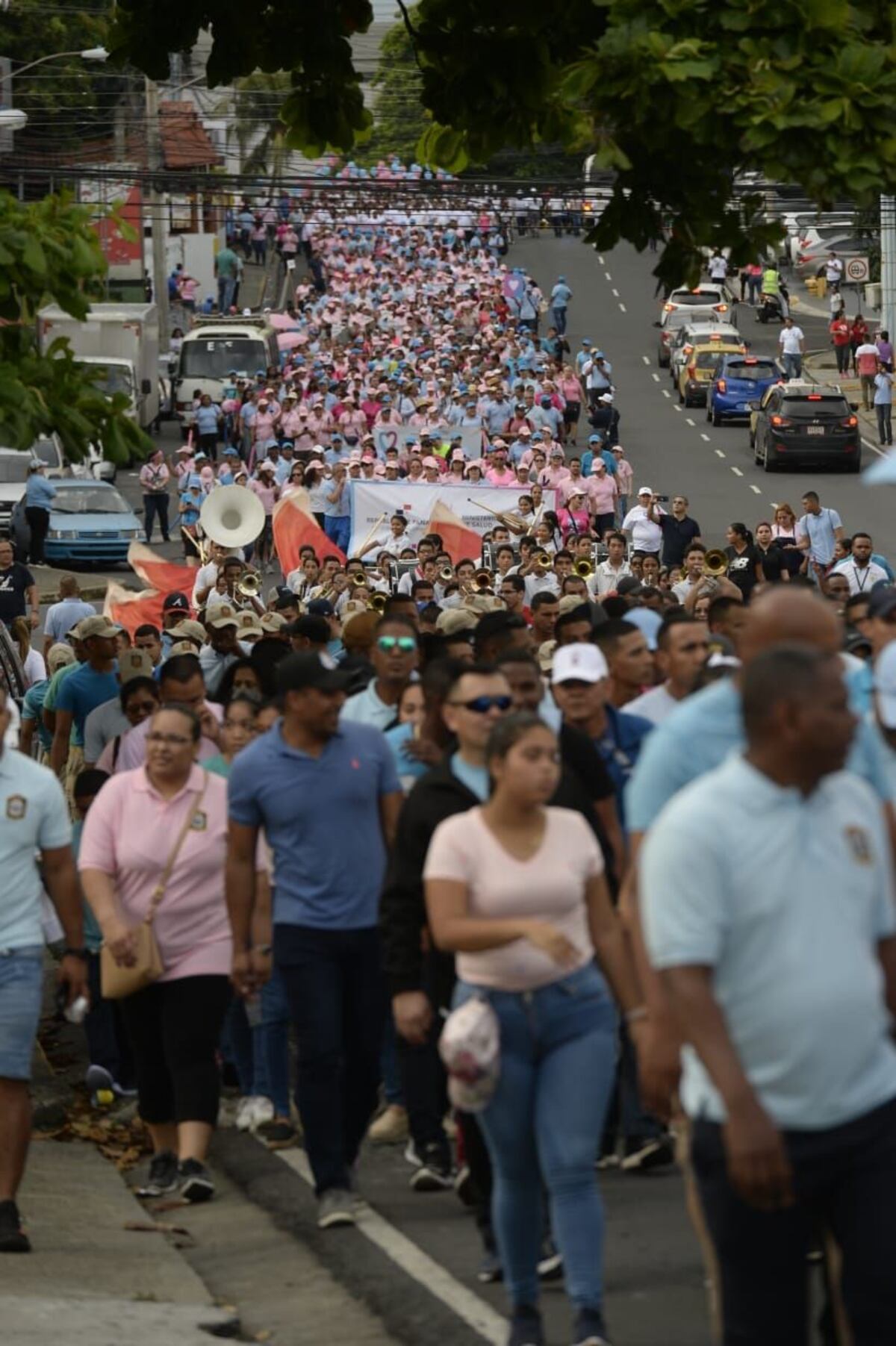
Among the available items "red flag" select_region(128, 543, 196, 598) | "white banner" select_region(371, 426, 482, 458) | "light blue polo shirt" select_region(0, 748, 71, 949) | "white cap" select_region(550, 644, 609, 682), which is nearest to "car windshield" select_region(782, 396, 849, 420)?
"white banner" select_region(371, 426, 482, 458)

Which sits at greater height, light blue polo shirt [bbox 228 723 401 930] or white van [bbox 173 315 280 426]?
light blue polo shirt [bbox 228 723 401 930]

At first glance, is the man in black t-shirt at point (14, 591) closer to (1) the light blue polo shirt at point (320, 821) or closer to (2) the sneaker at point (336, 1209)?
(1) the light blue polo shirt at point (320, 821)

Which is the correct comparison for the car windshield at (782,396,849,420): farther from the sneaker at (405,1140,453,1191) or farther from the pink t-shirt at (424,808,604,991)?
the pink t-shirt at (424,808,604,991)

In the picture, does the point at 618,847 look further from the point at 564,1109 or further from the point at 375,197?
the point at 375,197

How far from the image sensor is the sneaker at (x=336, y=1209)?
809 centimetres

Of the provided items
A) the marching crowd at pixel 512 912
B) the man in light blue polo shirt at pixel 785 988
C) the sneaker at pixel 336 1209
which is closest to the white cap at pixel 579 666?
the marching crowd at pixel 512 912

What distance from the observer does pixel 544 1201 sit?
7465 mm

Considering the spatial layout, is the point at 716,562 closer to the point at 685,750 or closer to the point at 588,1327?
the point at 588,1327

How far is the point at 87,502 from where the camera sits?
3772 cm

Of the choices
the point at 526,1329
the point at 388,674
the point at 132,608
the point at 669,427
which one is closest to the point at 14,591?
the point at 132,608

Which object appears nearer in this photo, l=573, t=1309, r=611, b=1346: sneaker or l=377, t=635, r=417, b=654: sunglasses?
l=573, t=1309, r=611, b=1346: sneaker

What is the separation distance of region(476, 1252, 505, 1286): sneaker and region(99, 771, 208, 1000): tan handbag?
1.61 meters

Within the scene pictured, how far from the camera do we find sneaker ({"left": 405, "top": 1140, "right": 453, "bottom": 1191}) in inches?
336

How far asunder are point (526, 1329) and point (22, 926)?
7.60ft
